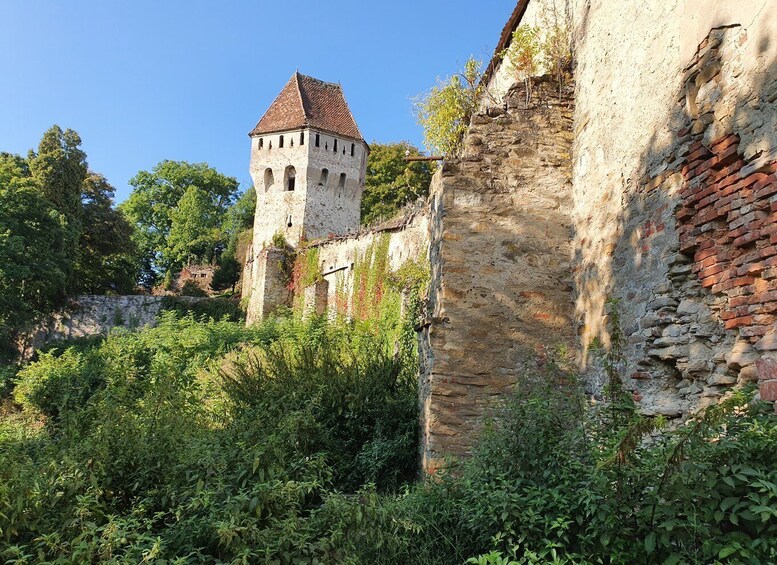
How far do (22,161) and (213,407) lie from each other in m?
32.0

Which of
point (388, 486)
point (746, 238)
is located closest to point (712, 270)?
point (746, 238)

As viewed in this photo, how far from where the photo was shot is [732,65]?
436 centimetres

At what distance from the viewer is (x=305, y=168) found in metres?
34.1

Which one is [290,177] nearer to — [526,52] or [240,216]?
[240,216]

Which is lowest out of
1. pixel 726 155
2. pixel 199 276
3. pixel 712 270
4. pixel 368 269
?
pixel 712 270

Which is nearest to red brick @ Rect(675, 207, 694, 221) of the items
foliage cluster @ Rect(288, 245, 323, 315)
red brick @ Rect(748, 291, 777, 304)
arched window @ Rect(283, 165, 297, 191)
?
red brick @ Rect(748, 291, 777, 304)

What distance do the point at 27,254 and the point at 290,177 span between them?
14.1 m

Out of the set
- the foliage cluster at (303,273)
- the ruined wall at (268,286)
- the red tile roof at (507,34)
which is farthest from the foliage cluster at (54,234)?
the red tile roof at (507,34)

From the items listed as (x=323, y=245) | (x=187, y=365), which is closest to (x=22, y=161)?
(x=323, y=245)

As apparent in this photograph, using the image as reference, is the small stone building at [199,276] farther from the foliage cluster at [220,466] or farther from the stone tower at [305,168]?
the foliage cluster at [220,466]

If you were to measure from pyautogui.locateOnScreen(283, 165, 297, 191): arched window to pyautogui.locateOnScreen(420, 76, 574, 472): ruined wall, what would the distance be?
2832 cm

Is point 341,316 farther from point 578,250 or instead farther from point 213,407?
point 578,250

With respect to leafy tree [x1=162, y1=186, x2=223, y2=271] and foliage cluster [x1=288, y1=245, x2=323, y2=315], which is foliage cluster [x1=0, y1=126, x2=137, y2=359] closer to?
leafy tree [x1=162, y1=186, x2=223, y2=271]

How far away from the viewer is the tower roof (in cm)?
3516
